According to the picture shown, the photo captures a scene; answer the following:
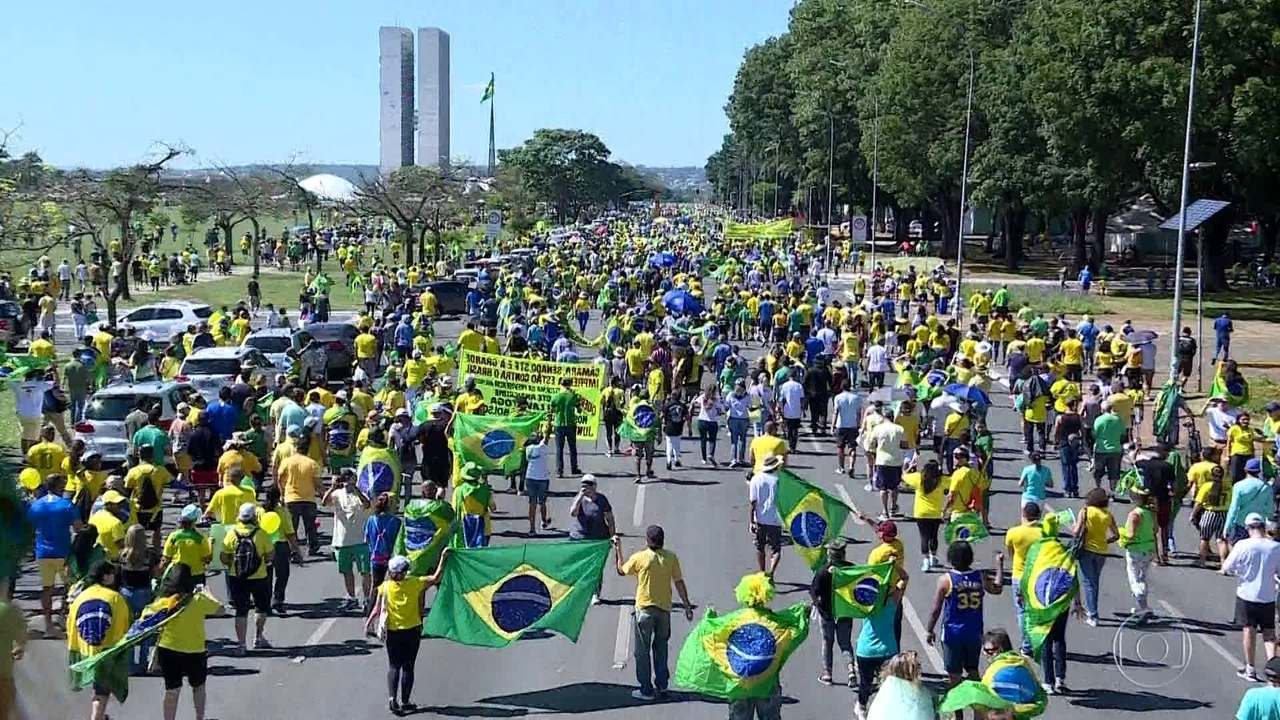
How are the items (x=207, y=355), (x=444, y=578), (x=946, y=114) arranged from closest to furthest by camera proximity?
1. (x=444, y=578)
2. (x=207, y=355)
3. (x=946, y=114)

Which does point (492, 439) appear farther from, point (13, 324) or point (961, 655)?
point (13, 324)

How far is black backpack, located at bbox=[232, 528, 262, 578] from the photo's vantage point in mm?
12664

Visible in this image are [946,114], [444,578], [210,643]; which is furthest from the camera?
[946,114]

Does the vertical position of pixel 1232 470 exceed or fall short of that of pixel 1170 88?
it falls short

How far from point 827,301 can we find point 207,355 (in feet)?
58.4

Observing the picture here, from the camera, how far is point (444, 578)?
1199cm

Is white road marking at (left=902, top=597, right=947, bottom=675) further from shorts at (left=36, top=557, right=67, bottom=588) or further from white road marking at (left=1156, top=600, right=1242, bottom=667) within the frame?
shorts at (left=36, top=557, right=67, bottom=588)

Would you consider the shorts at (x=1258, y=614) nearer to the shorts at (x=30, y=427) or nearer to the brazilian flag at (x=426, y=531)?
the brazilian flag at (x=426, y=531)

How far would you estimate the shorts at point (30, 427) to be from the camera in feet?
68.8

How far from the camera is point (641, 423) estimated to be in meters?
21.2

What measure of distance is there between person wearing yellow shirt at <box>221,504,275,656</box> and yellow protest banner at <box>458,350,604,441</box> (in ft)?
25.0

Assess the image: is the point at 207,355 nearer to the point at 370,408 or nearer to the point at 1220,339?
the point at 370,408

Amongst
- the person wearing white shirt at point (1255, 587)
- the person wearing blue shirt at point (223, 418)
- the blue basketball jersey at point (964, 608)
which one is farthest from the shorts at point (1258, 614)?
the person wearing blue shirt at point (223, 418)

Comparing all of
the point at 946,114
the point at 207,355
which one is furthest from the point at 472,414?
the point at 946,114
